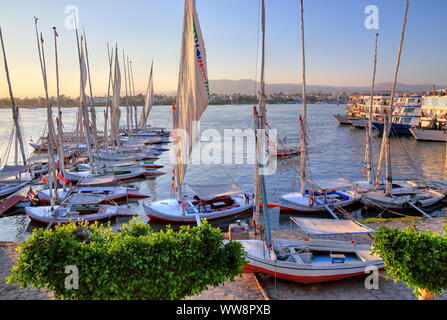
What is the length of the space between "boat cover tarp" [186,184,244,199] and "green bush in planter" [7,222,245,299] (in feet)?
42.8

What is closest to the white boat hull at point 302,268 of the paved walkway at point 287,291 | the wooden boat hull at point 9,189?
the paved walkway at point 287,291

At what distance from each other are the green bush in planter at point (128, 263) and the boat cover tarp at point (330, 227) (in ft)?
23.4

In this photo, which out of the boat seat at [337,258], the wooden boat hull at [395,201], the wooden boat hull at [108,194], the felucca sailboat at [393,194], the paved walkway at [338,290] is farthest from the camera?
the wooden boat hull at [108,194]

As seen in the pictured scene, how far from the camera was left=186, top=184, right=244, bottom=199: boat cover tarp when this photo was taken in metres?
22.1

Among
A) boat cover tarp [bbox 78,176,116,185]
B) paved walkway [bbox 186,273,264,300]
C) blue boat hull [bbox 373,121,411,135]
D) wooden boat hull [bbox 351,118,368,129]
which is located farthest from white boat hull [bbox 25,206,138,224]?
wooden boat hull [bbox 351,118,368,129]

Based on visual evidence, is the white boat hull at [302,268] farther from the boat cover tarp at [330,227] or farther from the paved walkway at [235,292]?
the boat cover tarp at [330,227]

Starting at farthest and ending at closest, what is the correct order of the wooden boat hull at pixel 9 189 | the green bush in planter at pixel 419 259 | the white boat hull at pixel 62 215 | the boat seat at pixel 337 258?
the wooden boat hull at pixel 9 189 → the white boat hull at pixel 62 215 → the boat seat at pixel 337 258 → the green bush in planter at pixel 419 259

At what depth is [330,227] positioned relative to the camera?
1530 centimetres

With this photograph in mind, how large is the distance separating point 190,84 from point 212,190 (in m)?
12.2

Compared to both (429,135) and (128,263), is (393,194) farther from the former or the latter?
(429,135)

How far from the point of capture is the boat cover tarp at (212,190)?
72.6 ft

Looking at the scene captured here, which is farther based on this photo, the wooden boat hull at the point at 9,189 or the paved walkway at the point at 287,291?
the wooden boat hull at the point at 9,189

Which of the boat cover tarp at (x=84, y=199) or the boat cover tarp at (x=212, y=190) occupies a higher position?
the boat cover tarp at (x=212, y=190)

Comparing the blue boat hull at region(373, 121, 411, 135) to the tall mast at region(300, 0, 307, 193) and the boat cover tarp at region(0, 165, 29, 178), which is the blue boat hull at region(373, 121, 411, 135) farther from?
the boat cover tarp at region(0, 165, 29, 178)
